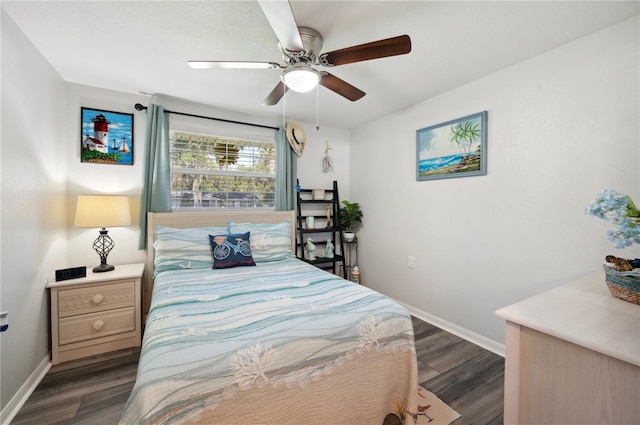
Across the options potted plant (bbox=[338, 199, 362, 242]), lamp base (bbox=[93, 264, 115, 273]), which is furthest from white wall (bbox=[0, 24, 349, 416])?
potted plant (bbox=[338, 199, 362, 242])

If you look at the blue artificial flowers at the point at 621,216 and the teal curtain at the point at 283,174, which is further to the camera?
the teal curtain at the point at 283,174

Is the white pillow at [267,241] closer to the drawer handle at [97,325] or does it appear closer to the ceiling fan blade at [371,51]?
the drawer handle at [97,325]

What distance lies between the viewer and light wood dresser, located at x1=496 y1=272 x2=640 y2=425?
0.77 m

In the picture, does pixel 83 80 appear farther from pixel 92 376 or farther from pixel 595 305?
pixel 595 305

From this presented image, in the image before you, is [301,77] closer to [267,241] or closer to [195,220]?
[267,241]

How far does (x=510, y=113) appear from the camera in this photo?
2.14m

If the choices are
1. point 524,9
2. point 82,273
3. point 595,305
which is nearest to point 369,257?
point 595,305

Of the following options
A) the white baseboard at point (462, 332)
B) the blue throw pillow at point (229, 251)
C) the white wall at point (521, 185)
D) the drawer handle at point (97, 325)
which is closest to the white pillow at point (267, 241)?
the blue throw pillow at point (229, 251)

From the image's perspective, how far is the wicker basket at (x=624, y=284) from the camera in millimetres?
1057

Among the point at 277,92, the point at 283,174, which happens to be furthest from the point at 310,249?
the point at 277,92

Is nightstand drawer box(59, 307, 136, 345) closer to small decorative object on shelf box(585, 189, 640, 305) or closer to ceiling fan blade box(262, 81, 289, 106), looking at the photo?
ceiling fan blade box(262, 81, 289, 106)

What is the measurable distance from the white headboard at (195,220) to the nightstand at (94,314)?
1.17 feet

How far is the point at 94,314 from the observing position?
2.13 m

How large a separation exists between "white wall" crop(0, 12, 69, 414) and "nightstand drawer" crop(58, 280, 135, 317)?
14 cm
